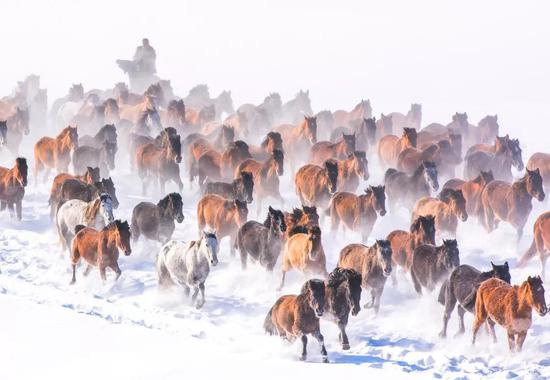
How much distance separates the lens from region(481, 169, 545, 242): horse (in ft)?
63.2

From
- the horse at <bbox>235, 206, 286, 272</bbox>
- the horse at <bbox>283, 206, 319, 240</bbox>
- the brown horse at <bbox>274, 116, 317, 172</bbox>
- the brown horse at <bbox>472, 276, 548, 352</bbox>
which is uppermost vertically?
the brown horse at <bbox>274, 116, 317, 172</bbox>

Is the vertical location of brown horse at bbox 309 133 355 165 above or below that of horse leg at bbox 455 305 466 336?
above

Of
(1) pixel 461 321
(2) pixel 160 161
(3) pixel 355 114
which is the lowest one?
(1) pixel 461 321

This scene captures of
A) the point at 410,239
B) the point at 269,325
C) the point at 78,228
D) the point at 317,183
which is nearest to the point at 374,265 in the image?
the point at 410,239

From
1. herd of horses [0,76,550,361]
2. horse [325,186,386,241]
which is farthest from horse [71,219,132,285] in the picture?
horse [325,186,386,241]

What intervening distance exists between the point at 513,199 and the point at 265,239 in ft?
21.9

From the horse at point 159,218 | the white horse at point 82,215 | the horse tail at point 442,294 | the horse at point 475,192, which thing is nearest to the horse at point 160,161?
the horse at point 159,218

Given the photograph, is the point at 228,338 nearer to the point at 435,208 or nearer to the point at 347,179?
the point at 435,208

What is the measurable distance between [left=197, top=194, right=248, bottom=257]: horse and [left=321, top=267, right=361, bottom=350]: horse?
5974 mm

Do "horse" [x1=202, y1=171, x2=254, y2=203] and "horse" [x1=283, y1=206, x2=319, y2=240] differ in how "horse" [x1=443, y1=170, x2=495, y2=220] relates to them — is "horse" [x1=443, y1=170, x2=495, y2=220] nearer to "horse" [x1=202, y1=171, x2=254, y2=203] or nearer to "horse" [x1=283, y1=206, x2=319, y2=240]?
"horse" [x1=283, y1=206, x2=319, y2=240]

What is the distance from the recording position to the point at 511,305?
41.4ft

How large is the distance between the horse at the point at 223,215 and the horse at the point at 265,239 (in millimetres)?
1180

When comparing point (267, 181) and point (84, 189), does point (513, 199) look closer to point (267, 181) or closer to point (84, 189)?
point (267, 181)

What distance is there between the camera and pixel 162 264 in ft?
53.5
